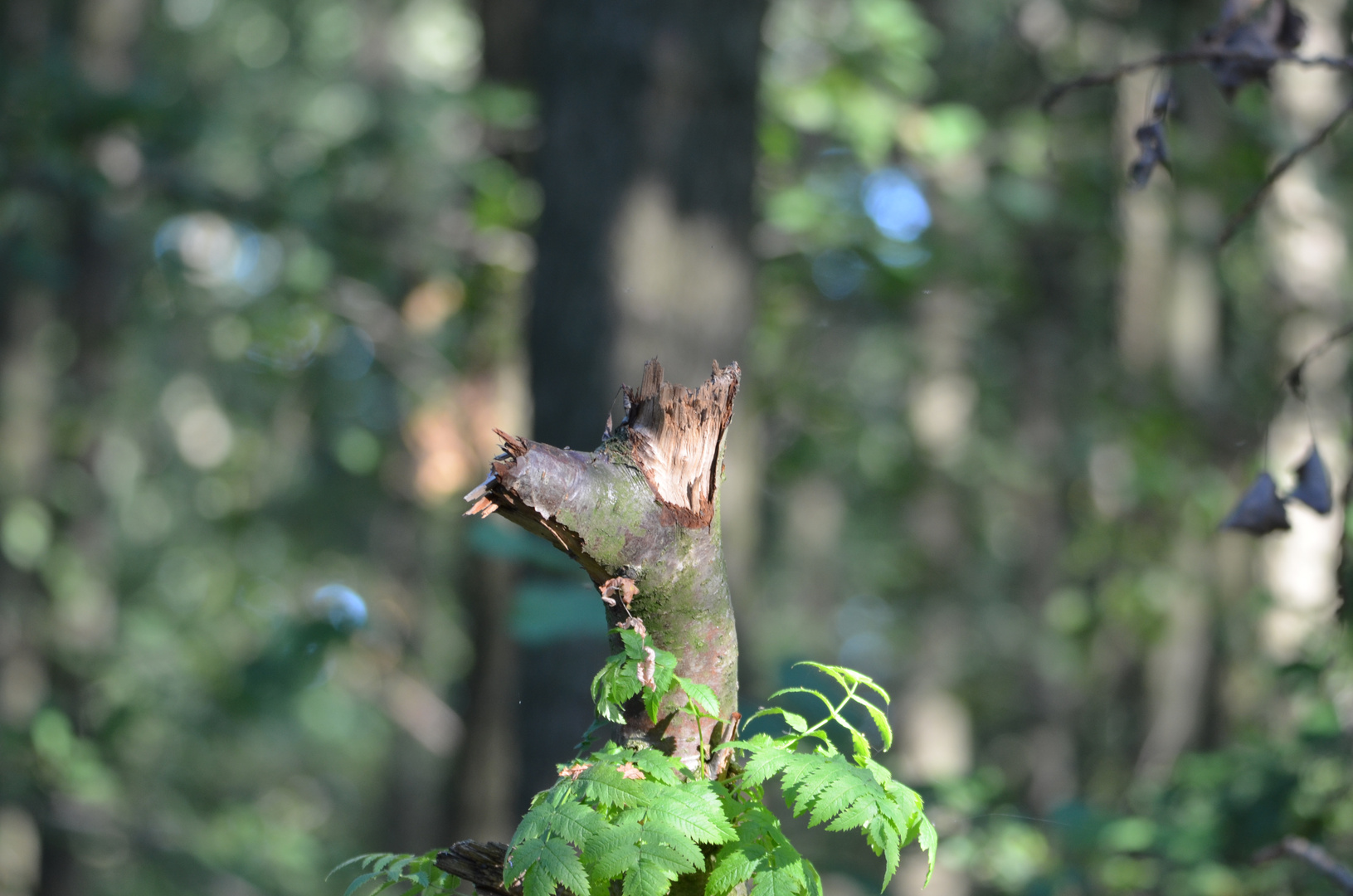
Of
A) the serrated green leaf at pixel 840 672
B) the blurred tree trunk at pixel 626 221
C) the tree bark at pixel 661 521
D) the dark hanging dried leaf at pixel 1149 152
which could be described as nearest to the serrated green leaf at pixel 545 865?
the tree bark at pixel 661 521

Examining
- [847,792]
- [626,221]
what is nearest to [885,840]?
[847,792]

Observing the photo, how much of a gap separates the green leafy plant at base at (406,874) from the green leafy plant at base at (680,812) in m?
0.02

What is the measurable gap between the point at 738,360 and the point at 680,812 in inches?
115

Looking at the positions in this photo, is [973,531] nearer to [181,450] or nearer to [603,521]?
[603,521]

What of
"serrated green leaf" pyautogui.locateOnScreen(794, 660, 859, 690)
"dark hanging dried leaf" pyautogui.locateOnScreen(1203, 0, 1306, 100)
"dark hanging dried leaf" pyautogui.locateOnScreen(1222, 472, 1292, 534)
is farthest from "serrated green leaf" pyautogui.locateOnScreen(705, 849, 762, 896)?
"dark hanging dried leaf" pyautogui.locateOnScreen(1203, 0, 1306, 100)

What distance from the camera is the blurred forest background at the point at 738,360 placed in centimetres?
369

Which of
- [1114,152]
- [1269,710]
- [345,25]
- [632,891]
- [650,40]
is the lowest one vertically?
[632,891]

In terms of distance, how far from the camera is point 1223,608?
7410 mm

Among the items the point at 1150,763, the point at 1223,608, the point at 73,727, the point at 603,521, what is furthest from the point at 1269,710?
the point at 73,727

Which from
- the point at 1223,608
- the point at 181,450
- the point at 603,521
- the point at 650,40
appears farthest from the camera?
the point at 181,450

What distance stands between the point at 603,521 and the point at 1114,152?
27.2ft

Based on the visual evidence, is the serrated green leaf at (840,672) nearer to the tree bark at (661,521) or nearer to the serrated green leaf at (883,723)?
the serrated green leaf at (883,723)

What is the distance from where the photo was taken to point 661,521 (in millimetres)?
1270

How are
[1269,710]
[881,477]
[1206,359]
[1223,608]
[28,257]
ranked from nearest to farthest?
[28,257] → [1269,710] → [1223,608] → [1206,359] → [881,477]
